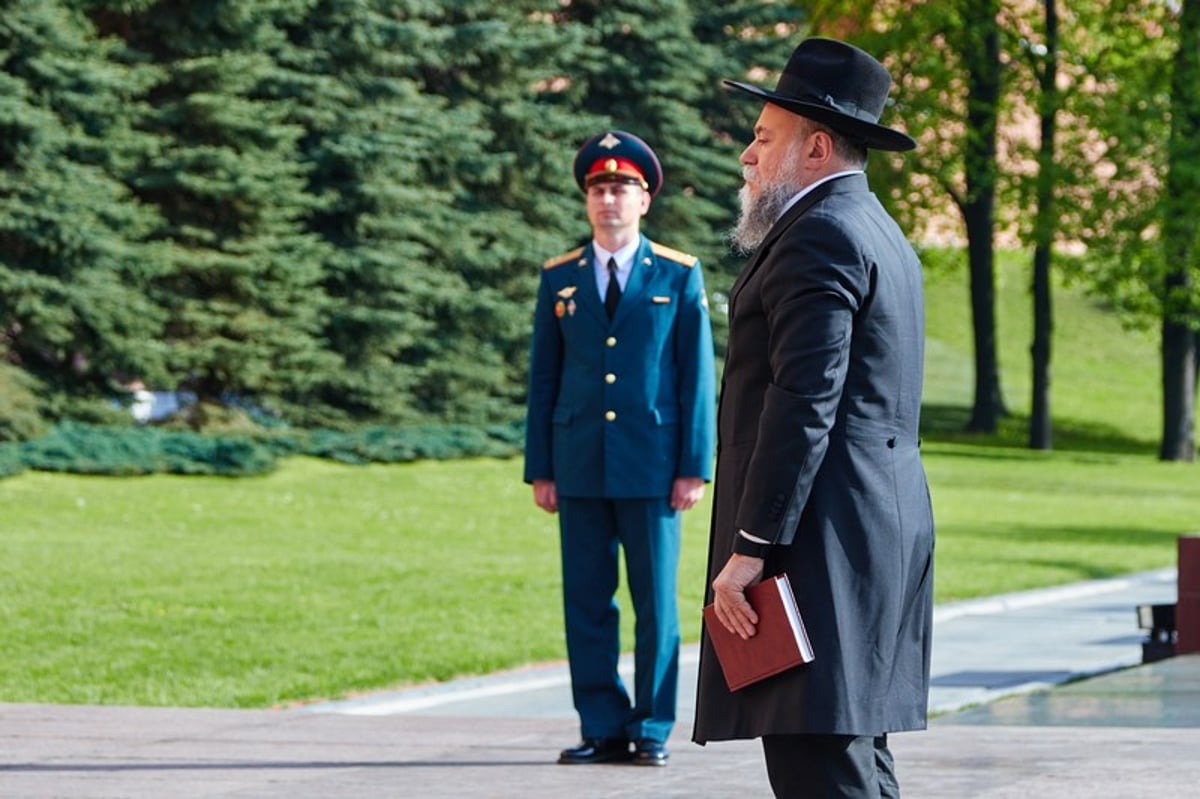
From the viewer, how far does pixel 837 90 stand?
4.59 m

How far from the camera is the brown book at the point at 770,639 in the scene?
4.38 meters

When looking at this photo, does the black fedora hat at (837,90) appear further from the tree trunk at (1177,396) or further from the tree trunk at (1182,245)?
the tree trunk at (1177,396)

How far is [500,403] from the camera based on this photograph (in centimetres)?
3209

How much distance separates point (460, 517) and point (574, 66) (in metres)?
16.1

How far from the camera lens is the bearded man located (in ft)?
14.3

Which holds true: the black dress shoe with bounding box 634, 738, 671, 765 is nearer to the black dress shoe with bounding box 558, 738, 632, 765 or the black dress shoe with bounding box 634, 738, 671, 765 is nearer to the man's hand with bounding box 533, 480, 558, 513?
the black dress shoe with bounding box 558, 738, 632, 765

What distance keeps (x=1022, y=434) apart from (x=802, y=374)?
4108 cm

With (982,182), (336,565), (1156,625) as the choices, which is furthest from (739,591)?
(982,182)

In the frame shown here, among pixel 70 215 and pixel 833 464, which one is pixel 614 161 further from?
pixel 70 215

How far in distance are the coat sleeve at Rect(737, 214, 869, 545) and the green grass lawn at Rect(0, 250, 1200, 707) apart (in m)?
6.04

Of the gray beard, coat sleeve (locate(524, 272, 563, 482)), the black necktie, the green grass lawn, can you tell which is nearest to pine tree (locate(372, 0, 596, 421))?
the green grass lawn

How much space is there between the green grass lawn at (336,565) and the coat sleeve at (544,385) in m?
2.88

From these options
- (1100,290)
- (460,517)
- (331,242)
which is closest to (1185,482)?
(1100,290)

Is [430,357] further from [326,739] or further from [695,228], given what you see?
[326,739]
